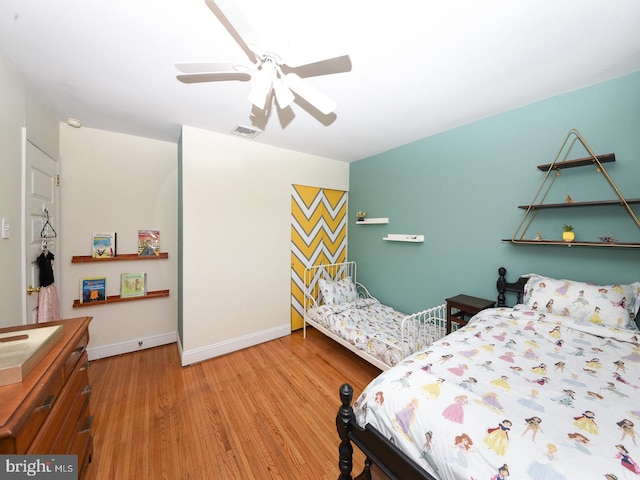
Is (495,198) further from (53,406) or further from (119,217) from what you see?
(119,217)

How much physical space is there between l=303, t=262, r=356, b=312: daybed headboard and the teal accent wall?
446 millimetres

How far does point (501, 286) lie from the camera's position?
2244 mm

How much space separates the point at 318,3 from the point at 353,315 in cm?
280

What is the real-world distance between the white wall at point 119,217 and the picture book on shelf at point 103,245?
0.17ft

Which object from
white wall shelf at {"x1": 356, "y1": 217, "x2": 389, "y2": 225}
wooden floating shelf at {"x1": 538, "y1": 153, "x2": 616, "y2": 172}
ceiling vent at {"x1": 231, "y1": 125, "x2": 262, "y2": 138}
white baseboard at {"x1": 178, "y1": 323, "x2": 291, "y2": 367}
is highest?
ceiling vent at {"x1": 231, "y1": 125, "x2": 262, "y2": 138}

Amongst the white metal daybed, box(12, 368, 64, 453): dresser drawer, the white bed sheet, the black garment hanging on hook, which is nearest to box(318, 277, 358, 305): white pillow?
the white metal daybed

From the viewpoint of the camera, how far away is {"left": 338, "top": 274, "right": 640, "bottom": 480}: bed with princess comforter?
31.6 inches

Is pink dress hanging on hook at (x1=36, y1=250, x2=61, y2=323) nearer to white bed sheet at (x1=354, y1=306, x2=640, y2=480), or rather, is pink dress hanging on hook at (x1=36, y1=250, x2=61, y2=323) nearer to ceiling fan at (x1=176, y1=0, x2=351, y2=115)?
ceiling fan at (x1=176, y1=0, x2=351, y2=115)

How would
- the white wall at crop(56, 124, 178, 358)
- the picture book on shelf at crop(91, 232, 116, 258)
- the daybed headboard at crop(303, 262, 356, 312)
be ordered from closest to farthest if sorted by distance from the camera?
the white wall at crop(56, 124, 178, 358)
the picture book on shelf at crop(91, 232, 116, 258)
the daybed headboard at crop(303, 262, 356, 312)

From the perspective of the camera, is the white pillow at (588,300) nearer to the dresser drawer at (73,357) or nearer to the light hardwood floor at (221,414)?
the light hardwood floor at (221,414)

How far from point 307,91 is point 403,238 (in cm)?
220

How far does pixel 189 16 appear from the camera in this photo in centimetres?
125

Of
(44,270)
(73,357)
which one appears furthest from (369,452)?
(44,270)

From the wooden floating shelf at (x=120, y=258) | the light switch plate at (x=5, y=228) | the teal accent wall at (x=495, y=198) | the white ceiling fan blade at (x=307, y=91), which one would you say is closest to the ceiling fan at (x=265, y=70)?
the white ceiling fan blade at (x=307, y=91)
